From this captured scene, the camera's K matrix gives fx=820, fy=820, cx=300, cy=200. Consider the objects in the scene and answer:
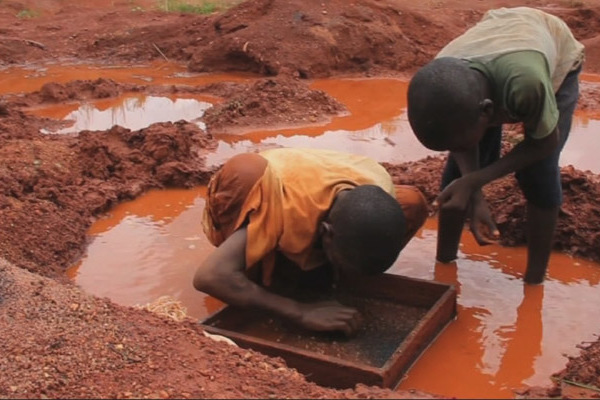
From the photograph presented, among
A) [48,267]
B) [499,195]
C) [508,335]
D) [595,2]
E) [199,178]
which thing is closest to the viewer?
[508,335]

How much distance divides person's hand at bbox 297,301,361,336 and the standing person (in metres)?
0.64

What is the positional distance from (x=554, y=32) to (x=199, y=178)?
2709 millimetres

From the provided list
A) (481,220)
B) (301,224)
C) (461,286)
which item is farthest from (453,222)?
(301,224)

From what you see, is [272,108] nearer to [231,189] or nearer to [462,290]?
[462,290]

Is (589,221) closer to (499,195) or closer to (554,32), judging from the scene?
(499,195)

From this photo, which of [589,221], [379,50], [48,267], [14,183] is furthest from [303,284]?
[379,50]

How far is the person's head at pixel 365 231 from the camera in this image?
2957 mm

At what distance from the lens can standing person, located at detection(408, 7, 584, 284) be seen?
3188 mm

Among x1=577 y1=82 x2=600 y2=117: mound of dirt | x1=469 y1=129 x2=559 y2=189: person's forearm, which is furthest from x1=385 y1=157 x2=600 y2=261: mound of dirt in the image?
x1=577 y1=82 x2=600 y2=117: mound of dirt

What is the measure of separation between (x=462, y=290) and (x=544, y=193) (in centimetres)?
62

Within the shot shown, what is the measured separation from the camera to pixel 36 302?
3279mm

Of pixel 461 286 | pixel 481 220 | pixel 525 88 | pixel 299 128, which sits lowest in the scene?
pixel 299 128

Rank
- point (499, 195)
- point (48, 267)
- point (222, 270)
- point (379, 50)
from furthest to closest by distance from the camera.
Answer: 1. point (379, 50)
2. point (499, 195)
3. point (48, 267)
4. point (222, 270)

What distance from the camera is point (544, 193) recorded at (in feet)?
12.5
